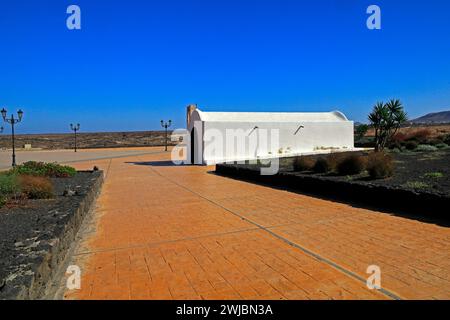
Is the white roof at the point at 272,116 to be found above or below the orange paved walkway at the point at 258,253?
above

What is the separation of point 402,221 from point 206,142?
1446cm

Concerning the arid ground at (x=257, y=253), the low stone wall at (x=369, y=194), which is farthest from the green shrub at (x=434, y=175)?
the arid ground at (x=257, y=253)

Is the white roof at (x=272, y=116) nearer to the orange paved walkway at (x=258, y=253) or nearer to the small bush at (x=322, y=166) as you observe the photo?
the small bush at (x=322, y=166)

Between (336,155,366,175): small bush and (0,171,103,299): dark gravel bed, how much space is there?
750 cm

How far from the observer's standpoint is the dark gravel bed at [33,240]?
115 inches

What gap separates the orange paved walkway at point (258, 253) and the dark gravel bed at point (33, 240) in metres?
0.44

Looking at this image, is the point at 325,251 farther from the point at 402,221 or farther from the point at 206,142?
the point at 206,142

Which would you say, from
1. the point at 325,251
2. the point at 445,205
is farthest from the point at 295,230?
the point at 445,205

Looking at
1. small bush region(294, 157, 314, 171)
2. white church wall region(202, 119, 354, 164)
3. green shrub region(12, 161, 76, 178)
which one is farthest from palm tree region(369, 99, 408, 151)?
green shrub region(12, 161, 76, 178)

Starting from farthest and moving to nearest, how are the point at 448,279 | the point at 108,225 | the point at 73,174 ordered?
1. the point at 73,174
2. the point at 108,225
3. the point at 448,279

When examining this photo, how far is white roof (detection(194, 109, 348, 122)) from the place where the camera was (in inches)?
820

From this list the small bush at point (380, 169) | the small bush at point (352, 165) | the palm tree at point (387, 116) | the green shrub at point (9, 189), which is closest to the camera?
the green shrub at point (9, 189)
